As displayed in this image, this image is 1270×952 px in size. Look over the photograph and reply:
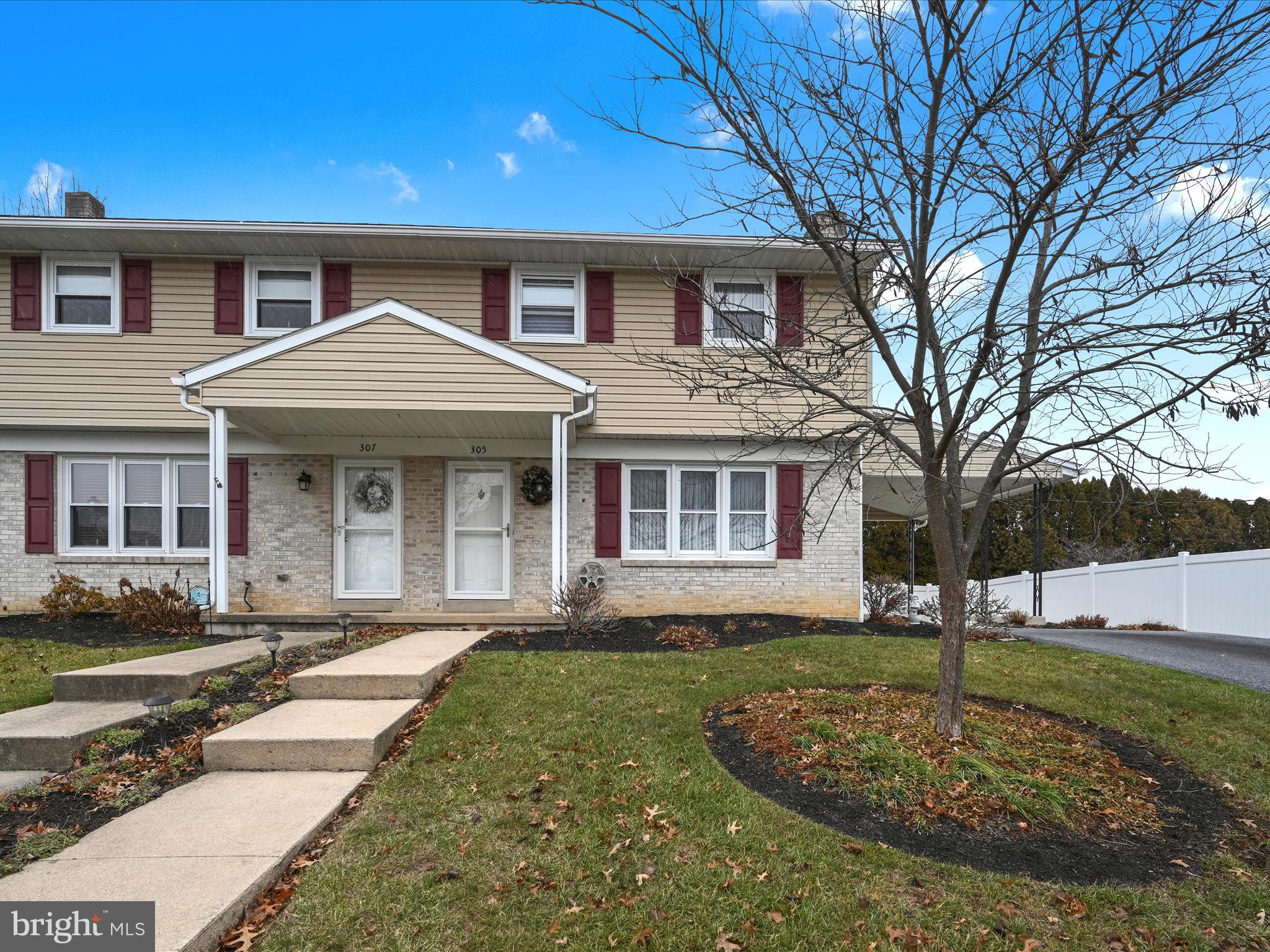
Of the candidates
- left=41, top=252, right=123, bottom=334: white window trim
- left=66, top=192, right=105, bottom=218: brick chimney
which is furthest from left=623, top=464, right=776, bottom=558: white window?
left=66, top=192, right=105, bottom=218: brick chimney

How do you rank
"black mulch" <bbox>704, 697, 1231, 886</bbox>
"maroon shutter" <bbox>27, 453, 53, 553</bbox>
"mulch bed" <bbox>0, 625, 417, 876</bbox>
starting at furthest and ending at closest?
"maroon shutter" <bbox>27, 453, 53, 553</bbox> < "mulch bed" <bbox>0, 625, 417, 876</bbox> < "black mulch" <bbox>704, 697, 1231, 886</bbox>

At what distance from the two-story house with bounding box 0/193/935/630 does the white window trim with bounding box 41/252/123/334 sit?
28 mm

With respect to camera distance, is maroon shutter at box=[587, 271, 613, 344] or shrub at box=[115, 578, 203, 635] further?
maroon shutter at box=[587, 271, 613, 344]

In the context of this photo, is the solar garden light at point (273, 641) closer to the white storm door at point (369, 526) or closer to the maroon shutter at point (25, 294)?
the white storm door at point (369, 526)

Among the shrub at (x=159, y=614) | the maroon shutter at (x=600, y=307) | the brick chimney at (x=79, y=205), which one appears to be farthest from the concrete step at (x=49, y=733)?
the brick chimney at (x=79, y=205)

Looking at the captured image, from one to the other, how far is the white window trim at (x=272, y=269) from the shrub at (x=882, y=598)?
9.77 meters

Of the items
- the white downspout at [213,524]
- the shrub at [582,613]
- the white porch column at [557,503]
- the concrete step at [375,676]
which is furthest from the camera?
the white porch column at [557,503]

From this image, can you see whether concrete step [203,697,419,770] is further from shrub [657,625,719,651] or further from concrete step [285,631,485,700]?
shrub [657,625,719,651]

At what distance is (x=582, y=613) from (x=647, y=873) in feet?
17.6

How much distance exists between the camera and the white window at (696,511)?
34.6 feet

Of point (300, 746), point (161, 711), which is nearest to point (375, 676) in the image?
point (300, 746)

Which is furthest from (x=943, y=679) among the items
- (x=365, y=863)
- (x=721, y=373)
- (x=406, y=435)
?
(x=406, y=435)

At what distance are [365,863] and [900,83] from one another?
5.40m

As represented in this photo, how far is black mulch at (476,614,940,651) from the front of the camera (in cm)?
777
